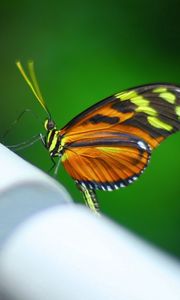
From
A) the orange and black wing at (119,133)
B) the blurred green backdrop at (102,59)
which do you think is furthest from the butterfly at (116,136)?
the blurred green backdrop at (102,59)

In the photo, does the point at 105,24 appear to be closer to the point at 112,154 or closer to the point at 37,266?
the point at 112,154

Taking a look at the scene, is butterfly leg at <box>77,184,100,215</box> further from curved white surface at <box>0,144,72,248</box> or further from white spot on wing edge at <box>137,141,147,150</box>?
curved white surface at <box>0,144,72,248</box>

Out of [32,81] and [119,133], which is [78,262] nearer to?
[119,133]

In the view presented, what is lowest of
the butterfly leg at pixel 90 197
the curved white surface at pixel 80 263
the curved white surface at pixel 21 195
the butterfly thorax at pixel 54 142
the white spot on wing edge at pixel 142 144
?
the butterfly leg at pixel 90 197

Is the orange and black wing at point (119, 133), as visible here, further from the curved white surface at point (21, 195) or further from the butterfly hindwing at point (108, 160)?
the curved white surface at point (21, 195)

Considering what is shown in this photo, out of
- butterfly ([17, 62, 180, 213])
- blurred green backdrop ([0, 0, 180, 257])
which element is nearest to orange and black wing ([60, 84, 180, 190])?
butterfly ([17, 62, 180, 213])
